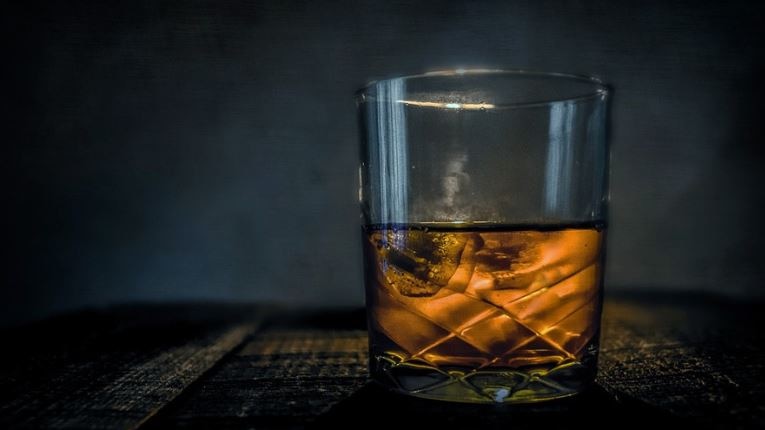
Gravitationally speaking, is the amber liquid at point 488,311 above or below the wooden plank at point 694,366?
above

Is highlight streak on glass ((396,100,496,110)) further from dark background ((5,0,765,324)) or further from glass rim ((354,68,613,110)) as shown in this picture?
dark background ((5,0,765,324))

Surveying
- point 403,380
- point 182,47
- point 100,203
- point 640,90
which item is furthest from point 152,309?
point 640,90

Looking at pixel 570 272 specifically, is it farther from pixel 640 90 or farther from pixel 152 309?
pixel 152 309

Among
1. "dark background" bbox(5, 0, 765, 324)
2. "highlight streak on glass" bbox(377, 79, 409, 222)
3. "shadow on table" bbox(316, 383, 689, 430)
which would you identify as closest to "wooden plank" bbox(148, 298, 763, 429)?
"shadow on table" bbox(316, 383, 689, 430)

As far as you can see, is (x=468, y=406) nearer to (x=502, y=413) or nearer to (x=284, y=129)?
(x=502, y=413)

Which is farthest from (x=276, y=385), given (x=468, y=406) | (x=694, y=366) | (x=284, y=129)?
(x=284, y=129)

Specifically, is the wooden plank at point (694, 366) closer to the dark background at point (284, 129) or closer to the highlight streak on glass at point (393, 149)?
the highlight streak on glass at point (393, 149)

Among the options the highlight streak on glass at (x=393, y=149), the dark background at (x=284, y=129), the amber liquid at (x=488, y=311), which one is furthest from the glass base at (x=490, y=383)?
the dark background at (x=284, y=129)
